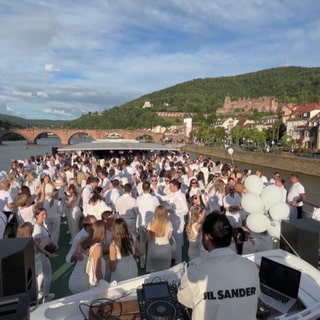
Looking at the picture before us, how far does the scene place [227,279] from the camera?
2232 millimetres

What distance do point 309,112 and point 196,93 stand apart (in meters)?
115

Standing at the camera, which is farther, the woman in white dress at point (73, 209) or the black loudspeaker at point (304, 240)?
the woman in white dress at point (73, 209)

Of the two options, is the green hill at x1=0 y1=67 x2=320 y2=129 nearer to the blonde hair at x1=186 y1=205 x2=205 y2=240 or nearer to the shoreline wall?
the shoreline wall

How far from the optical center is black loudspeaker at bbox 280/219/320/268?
480 centimetres

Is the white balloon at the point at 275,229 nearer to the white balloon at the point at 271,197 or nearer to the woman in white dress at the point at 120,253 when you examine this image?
the white balloon at the point at 271,197

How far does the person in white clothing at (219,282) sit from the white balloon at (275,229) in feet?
10.5

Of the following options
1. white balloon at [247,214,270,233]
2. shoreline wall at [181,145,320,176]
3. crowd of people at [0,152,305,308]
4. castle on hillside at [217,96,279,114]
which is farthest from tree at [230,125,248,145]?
castle on hillside at [217,96,279,114]

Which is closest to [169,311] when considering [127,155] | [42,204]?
[42,204]

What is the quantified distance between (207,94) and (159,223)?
18282 centimetres

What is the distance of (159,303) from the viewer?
2863 millimetres

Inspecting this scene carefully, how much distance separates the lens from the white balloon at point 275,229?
533cm

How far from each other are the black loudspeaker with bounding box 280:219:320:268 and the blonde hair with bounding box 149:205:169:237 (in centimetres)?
174

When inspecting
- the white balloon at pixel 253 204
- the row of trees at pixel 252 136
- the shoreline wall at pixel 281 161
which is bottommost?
the shoreline wall at pixel 281 161

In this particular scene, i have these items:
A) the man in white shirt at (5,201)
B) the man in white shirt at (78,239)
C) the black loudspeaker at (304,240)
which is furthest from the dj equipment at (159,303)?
the man in white shirt at (5,201)
